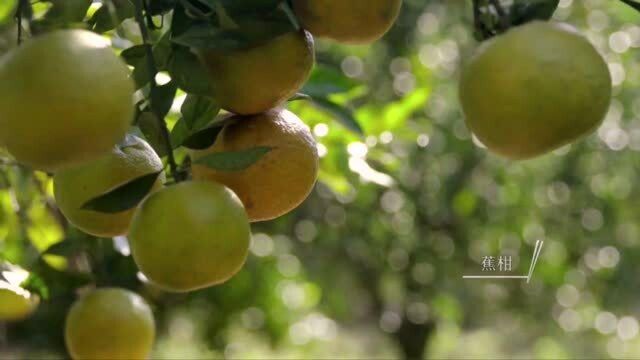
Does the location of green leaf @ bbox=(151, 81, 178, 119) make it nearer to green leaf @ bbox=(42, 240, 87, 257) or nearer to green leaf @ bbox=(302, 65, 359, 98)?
green leaf @ bbox=(42, 240, 87, 257)

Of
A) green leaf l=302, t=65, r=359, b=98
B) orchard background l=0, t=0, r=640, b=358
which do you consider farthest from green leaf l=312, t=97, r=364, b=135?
orchard background l=0, t=0, r=640, b=358

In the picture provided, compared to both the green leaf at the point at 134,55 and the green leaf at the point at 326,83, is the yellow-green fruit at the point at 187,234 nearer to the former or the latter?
the green leaf at the point at 134,55

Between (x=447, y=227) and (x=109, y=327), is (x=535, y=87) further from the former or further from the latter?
(x=447, y=227)

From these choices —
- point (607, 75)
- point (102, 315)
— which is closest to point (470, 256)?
point (102, 315)

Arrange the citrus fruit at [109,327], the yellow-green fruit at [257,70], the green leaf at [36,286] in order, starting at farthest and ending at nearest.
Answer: the green leaf at [36,286]
the citrus fruit at [109,327]
the yellow-green fruit at [257,70]

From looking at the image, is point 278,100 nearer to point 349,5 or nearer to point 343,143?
point 349,5

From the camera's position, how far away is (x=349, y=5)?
577mm

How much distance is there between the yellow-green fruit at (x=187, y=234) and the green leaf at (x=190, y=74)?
0.22ft

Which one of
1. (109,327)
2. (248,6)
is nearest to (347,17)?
(248,6)

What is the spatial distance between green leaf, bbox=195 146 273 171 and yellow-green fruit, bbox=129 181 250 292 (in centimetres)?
2

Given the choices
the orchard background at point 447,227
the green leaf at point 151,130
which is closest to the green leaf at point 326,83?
the green leaf at point 151,130

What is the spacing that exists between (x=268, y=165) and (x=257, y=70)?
0.08 meters

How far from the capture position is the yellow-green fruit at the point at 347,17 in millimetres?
578

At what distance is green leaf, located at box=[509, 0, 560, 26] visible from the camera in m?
0.54
